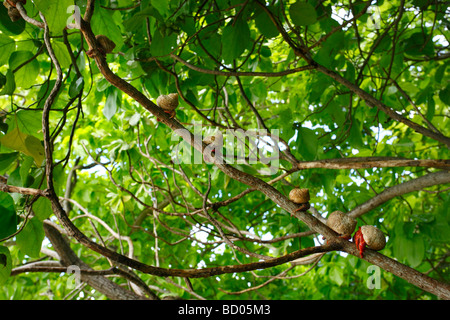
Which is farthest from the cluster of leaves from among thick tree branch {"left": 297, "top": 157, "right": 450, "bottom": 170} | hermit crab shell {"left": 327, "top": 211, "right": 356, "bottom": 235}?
hermit crab shell {"left": 327, "top": 211, "right": 356, "bottom": 235}

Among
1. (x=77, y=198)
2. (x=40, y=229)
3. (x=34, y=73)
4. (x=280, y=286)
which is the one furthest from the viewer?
(x=280, y=286)

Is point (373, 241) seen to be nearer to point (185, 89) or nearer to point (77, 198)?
point (185, 89)

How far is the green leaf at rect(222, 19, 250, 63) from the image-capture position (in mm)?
1149

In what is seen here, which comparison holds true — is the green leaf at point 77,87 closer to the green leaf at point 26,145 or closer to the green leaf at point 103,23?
the green leaf at point 26,145

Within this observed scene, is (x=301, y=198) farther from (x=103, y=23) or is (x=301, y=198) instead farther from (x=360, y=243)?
(x=103, y=23)

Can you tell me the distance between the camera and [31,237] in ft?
3.08

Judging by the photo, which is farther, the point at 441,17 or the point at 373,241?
the point at 441,17

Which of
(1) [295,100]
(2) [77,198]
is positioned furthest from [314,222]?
(2) [77,198]

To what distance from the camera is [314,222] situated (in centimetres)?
71

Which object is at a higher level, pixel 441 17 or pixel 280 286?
pixel 441 17

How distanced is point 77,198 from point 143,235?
71 centimetres

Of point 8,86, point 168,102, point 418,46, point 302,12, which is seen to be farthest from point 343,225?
point 418,46

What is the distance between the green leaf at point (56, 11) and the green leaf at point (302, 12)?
0.56 metres

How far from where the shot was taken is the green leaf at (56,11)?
0.82 m
